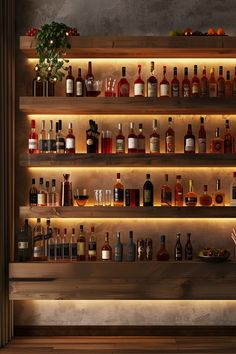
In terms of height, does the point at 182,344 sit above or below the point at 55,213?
below

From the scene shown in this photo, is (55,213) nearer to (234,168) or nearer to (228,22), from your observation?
(234,168)

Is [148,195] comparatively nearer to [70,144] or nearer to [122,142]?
[122,142]

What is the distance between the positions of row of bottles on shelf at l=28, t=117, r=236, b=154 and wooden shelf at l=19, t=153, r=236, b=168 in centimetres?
9

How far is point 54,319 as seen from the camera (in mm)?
4734

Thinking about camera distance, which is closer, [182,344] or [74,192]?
[182,344]

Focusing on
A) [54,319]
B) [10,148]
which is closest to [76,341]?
[54,319]

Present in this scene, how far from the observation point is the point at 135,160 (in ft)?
14.8

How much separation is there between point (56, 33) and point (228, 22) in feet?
4.70

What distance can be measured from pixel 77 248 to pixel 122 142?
0.89m

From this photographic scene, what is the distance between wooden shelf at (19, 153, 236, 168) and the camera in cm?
450

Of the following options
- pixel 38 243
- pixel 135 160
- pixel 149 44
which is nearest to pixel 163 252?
pixel 135 160

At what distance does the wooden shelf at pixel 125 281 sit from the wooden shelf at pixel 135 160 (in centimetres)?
75

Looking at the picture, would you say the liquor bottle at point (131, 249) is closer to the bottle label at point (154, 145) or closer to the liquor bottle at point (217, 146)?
the bottle label at point (154, 145)

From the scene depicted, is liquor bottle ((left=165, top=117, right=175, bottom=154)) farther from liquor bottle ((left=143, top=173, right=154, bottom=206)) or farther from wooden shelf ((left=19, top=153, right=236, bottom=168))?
liquor bottle ((left=143, top=173, right=154, bottom=206))
